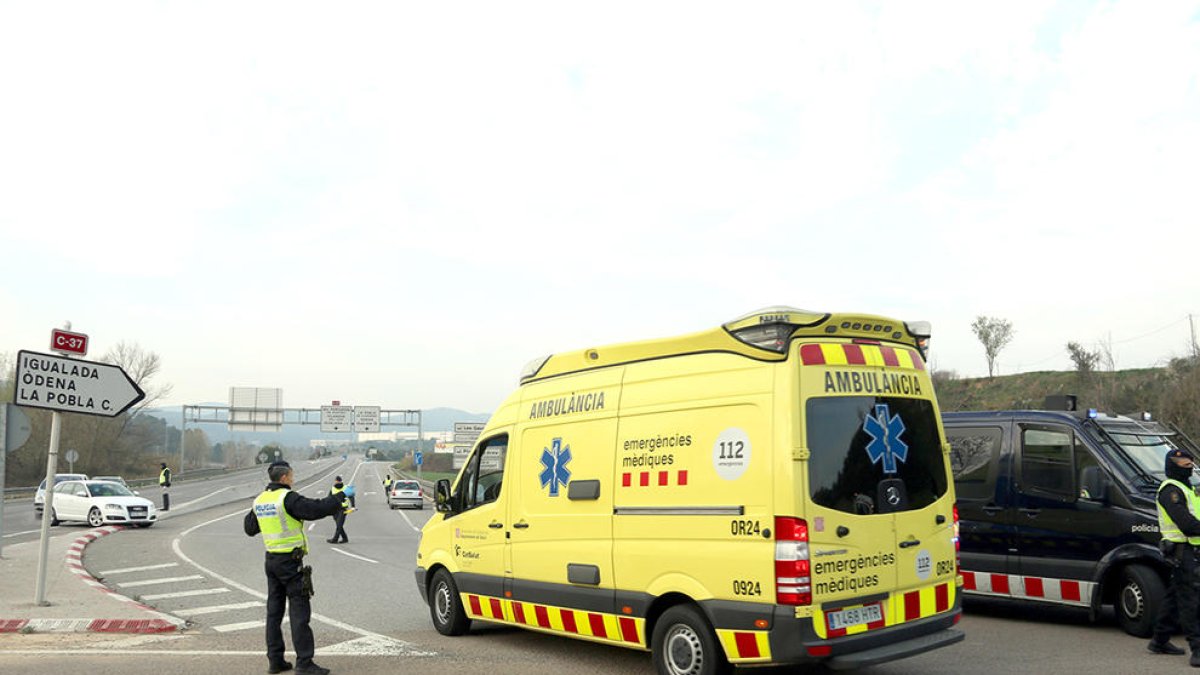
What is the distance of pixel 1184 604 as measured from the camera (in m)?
7.79

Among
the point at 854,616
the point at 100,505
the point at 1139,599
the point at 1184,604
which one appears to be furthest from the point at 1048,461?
the point at 100,505

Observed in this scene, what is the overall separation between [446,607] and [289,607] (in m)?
2.12

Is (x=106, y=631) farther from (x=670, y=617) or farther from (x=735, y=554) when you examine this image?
(x=735, y=554)

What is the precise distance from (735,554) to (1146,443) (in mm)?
6199

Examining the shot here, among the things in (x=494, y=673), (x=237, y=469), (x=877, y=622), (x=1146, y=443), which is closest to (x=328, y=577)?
(x=494, y=673)

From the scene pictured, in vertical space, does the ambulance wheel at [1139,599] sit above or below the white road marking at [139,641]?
above

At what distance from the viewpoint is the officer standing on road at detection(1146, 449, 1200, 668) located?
25.5 ft

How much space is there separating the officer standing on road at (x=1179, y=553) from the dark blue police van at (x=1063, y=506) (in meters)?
0.79

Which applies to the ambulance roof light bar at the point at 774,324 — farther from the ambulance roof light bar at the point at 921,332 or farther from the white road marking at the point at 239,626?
the white road marking at the point at 239,626

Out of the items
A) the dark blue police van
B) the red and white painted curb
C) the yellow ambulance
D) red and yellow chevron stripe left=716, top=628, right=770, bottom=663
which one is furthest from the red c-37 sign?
the dark blue police van

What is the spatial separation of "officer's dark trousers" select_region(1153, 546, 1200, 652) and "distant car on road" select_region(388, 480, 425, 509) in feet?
118

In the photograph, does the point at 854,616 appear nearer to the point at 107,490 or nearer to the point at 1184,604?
the point at 1184,604

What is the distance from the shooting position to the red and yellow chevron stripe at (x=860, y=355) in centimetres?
630

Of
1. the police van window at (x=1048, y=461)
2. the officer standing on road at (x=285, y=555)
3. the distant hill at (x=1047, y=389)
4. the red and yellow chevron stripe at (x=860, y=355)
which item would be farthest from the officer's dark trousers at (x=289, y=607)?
the distant hill at (x=1047, y=389)
